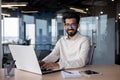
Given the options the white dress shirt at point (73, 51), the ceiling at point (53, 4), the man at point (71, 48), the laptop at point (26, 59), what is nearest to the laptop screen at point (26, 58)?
the laptop at point (26, 59)

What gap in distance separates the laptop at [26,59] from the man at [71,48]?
0.97ft

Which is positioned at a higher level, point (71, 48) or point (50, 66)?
point (71, 48)

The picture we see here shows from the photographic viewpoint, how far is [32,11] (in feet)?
19.3

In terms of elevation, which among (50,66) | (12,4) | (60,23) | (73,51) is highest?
(12,4)

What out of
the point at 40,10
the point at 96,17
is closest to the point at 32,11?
the point at 40,10

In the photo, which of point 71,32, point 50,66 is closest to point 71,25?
point 71,32

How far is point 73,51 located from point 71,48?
0.05m

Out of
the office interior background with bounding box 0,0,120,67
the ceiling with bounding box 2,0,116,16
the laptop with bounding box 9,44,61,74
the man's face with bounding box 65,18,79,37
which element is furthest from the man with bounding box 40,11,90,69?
the ceiling with bounding box 2,0,116,16

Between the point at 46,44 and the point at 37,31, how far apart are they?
0.39m

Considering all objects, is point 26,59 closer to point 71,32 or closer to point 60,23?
point 71,32

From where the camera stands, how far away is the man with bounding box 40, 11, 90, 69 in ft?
8.32

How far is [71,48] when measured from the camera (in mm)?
2803

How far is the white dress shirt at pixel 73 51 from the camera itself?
2566 millimetres

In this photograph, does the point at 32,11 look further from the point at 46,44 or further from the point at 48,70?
the point at 48,70
